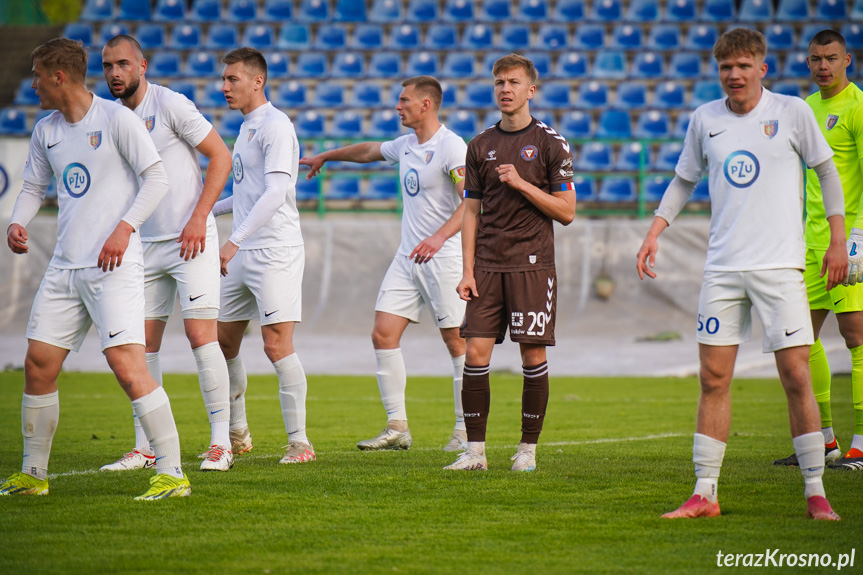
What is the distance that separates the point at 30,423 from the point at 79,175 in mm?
1266

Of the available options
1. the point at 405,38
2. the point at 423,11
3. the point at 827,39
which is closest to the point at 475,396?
the point at 827,39

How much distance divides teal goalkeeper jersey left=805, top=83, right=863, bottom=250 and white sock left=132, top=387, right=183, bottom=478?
12.9ft

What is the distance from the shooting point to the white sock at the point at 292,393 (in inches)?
250

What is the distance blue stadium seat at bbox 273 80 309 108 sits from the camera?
1967cm

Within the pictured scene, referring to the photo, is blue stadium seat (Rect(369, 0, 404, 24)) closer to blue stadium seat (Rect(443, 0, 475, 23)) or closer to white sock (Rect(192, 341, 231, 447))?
blue stadium seat (Rect(443, 0, 475, 23))

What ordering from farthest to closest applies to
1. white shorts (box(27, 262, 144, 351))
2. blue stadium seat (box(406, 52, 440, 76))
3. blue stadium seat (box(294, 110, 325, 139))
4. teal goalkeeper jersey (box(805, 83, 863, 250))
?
1. blue stadium seat (box(406, 52, 440, 76))
2. blue stadium seat (box(294, 110, 325, 139))
3. teal goalkeeper jersey (box(805, 83, 863, 250))
4. white shorts (box(27, 262, 144, 351))

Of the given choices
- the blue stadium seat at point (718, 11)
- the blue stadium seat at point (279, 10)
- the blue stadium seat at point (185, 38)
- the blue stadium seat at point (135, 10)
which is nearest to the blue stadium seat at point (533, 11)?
the blue stadium seat at point (718, 11)

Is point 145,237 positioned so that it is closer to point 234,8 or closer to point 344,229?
point 344,229

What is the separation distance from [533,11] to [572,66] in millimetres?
1920

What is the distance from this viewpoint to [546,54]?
20.2m

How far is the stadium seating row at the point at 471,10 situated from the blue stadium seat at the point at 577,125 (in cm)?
326

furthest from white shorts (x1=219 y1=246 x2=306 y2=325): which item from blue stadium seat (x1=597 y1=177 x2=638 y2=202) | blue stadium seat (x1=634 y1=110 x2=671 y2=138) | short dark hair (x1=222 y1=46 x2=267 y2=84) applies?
blue stadium seat (x1=634 y1=110 x2=671 y2=138)

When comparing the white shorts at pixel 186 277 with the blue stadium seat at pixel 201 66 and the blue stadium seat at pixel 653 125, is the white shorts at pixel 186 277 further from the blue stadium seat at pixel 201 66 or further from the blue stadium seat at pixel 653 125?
the blue stadium seat at pixel 201 66

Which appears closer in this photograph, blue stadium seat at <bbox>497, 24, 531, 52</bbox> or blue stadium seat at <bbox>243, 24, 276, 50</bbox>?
blue stadium seat at <bbox>497, 24, 531, 52</bbox>
